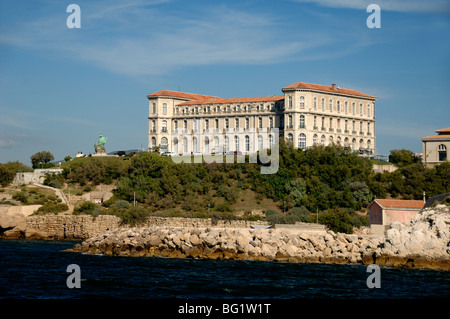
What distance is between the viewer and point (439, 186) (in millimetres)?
79938

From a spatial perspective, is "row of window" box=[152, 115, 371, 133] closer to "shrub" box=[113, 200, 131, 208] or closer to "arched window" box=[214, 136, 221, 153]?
"arched window" box=[214, 136, 221, 153]

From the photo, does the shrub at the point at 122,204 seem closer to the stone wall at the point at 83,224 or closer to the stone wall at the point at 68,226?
the stone wall at the point at 83,224

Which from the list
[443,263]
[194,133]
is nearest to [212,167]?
[194,133]

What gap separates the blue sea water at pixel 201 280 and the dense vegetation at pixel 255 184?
2362 cm

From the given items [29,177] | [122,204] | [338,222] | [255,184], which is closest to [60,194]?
[122,204]

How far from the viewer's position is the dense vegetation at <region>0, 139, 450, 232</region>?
247 ft

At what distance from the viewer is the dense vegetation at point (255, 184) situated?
247 ft

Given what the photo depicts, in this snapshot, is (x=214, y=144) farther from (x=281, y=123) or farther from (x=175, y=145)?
(x=281, y=123)

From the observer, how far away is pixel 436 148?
89.6 meters

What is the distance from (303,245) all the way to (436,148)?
45.8 metres

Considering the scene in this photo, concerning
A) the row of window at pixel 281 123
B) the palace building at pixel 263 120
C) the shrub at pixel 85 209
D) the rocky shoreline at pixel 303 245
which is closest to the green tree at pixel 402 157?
the palace building at pixel 263 120
